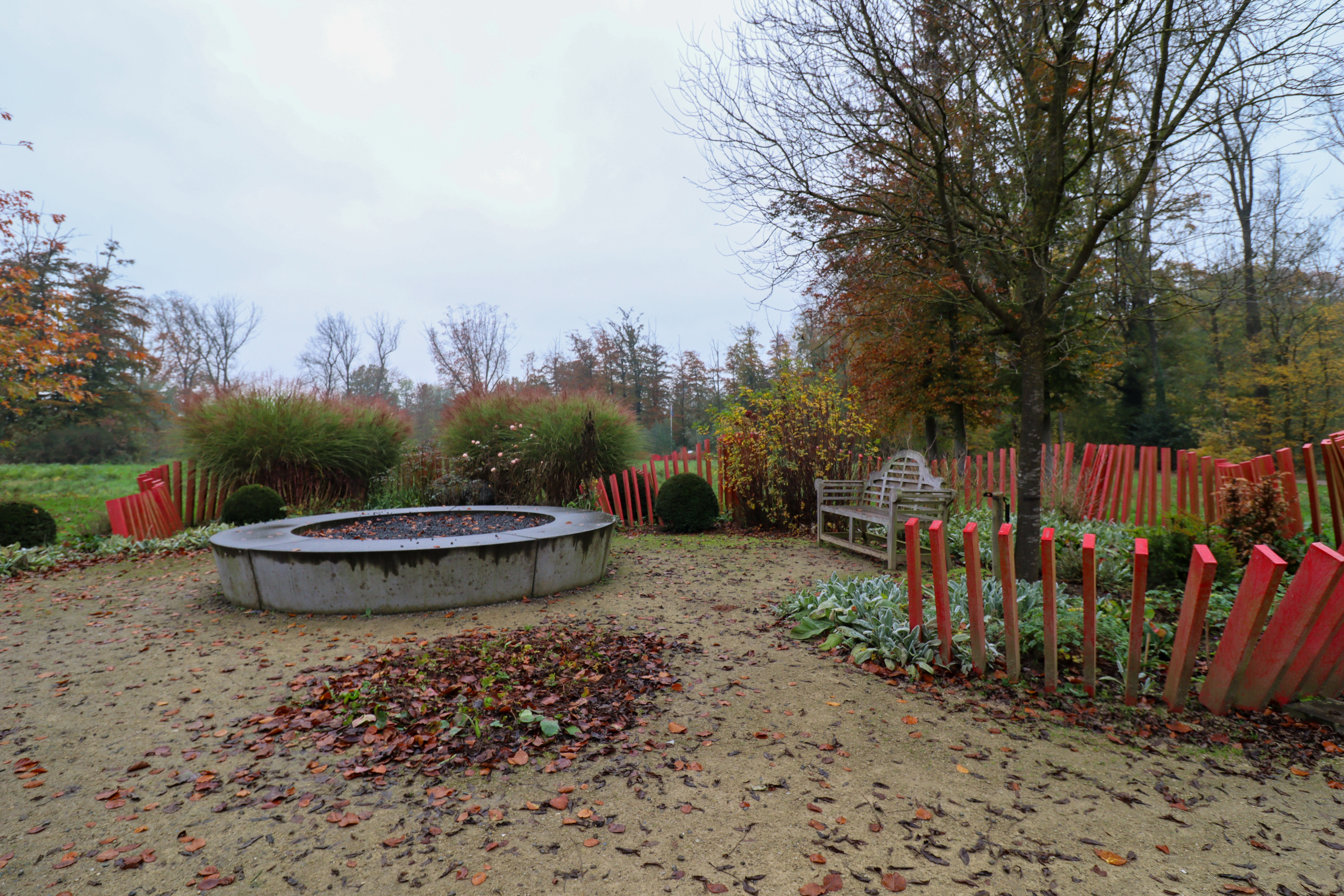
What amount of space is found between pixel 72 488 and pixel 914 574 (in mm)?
19186

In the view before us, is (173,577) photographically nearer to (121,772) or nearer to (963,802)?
(121,772)

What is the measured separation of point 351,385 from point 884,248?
3260 centimetres

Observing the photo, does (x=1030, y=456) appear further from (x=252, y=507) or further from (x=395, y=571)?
(x=252, y=507)

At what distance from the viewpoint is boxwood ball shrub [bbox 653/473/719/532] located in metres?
9.09

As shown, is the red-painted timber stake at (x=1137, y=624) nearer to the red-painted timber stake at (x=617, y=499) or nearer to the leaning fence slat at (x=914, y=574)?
the leaning fence slat at (x=914, y=574)

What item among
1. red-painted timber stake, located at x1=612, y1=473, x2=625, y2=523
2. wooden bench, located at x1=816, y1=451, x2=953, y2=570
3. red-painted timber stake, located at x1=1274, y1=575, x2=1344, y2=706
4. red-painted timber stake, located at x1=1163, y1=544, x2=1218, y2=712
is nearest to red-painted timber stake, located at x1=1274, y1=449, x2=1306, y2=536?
wooden bench, located at x1=816, y1=451, x2=953, y2=570

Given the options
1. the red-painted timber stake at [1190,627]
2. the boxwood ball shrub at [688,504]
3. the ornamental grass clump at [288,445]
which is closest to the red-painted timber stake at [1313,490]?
the red-painted timber stake at [1190,627]

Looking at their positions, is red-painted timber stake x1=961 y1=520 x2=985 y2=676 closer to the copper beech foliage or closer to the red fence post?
the red fence post

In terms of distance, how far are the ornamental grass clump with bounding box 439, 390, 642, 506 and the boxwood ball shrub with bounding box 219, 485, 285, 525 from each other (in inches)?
118

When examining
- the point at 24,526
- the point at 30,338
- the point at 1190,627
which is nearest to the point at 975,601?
the point at 1190,627

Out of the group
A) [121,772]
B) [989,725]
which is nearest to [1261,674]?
[989,725]

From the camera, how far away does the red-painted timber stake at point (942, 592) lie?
3402 mm

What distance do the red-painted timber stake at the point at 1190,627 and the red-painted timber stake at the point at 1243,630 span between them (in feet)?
0.38

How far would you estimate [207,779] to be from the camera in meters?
2.59
